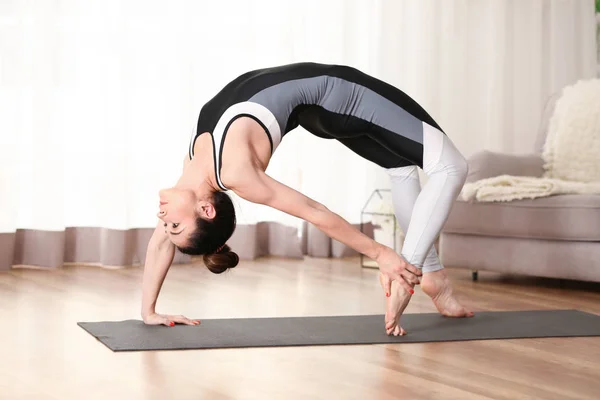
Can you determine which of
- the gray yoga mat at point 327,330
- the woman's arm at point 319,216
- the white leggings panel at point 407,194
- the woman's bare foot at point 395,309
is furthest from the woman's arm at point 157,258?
the white leggings panel at point 407,194

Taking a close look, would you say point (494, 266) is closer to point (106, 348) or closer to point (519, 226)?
point (519, 226)

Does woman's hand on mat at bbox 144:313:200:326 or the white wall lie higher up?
the white wall

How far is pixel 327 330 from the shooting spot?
2795mm

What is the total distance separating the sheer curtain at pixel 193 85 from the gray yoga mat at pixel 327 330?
5.06ft

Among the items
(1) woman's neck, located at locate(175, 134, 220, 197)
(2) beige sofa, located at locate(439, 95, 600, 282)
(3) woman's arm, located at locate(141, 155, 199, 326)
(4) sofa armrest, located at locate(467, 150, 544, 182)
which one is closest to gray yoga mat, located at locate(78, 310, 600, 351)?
(3) woman's arm, located at locate(141, 155, 199, 326)

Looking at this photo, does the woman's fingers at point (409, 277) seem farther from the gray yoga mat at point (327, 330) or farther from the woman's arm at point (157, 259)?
the woman's arm at point (157, 259)

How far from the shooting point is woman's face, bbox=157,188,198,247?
Result: 2.49m

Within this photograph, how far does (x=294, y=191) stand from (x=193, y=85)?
94.1 inches

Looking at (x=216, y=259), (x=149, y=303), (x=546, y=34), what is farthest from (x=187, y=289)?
(x=546, y=34)

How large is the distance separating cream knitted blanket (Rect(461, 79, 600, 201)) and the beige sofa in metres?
0.05

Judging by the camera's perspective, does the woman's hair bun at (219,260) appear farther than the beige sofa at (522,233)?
No

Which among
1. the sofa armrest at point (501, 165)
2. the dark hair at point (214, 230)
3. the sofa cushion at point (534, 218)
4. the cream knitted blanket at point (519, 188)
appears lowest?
the dark hair at point (214, 230)

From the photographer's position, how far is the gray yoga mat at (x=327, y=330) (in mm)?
2572

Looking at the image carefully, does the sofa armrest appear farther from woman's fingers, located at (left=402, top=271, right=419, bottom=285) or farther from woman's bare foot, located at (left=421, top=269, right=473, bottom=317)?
woman's fingers, located at (left=402, top=271, right=419, bottom=285)
